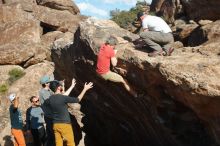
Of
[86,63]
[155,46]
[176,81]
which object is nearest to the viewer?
[176,81]

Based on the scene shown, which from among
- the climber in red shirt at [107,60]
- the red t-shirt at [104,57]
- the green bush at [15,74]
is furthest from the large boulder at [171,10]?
the red t-shirt at [104,57]

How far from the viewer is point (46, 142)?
659 inches

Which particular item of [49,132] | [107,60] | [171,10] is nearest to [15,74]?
[171,10]

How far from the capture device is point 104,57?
42.3ft

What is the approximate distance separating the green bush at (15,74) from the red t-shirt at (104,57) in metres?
16.1

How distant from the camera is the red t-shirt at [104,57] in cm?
1284

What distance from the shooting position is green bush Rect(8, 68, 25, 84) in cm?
2847

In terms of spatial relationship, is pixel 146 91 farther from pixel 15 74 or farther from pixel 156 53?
pixel 15 74

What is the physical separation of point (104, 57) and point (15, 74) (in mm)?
17218

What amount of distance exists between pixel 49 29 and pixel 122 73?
25.1 m

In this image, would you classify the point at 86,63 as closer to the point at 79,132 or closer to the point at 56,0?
the point at 79,132

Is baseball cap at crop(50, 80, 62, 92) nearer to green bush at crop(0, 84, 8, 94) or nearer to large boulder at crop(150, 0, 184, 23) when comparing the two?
large boulder at crop(150, 0, 184, 23)

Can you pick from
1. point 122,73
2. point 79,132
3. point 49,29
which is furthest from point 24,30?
point 122,73

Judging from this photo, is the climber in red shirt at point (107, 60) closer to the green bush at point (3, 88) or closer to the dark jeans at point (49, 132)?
the dark jeans at point (49, 132)
